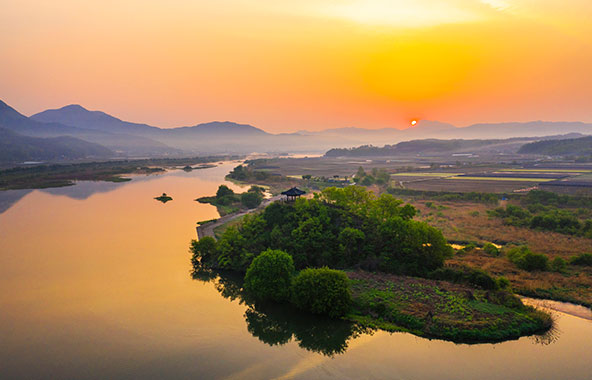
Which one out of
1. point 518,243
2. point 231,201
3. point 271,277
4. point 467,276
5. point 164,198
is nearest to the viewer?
point 271,277

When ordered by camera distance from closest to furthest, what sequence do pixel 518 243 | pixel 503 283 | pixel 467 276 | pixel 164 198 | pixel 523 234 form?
1. pixel 503 283
2. pixel 467 276
3. pixel 518 243
4. pixel 523 234
5. pixel 164 198

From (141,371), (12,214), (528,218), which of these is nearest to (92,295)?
(141,371)

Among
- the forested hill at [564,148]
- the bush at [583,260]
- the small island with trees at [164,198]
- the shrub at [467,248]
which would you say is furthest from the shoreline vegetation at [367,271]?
the forested hill at [564,148]

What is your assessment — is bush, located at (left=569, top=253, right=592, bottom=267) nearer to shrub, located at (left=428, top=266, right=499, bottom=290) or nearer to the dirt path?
shrub, located at (left=428, top=266, right=499, bottom=290)

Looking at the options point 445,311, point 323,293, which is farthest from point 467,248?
point 323,293

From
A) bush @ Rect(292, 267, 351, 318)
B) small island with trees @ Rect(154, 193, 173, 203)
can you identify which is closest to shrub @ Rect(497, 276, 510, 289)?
bush @ Rect(292, 267, 351, 318)

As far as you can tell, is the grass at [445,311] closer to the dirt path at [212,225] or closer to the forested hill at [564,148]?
the dirt path at [212,225]

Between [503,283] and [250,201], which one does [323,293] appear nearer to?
[503,283]
